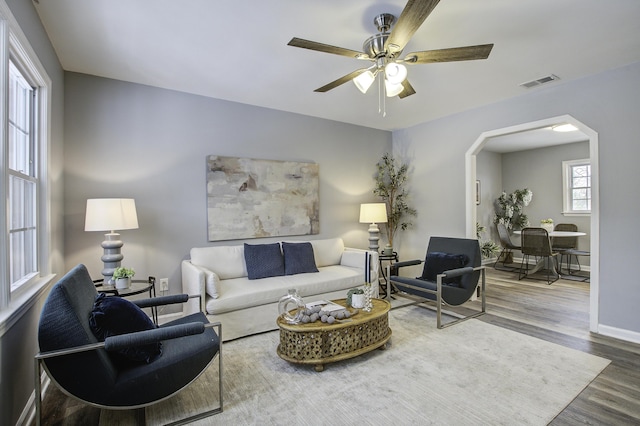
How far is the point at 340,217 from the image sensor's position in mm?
4957

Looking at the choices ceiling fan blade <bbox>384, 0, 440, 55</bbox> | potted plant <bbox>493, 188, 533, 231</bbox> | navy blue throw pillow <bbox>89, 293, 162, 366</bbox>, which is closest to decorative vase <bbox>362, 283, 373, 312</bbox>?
navy blue throw pillow <bbox>89, 293, 162, 366</bbox>

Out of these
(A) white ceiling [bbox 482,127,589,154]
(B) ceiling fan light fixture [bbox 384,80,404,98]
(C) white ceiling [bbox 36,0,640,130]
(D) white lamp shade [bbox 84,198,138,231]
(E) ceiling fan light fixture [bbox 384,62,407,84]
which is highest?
(A) white ceiling [bbox 482,127,589,154]

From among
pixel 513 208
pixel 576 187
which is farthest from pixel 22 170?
pixel 576 187

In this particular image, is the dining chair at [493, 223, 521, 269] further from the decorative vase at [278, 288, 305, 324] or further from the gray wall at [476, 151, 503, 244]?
the decorative vase at [278, 288, 305, 324]

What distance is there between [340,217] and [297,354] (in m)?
2.75

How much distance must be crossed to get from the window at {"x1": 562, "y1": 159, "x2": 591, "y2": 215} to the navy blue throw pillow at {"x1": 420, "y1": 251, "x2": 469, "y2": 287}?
4.82 metres

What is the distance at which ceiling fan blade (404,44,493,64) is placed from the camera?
2.06m

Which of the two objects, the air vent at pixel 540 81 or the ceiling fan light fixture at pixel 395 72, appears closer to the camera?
the ceiling fan light fixture at pixel 395 72

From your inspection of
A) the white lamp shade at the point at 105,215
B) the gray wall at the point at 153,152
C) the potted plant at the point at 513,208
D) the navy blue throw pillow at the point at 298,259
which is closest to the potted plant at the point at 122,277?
the white lamp shade at the point at 105,215

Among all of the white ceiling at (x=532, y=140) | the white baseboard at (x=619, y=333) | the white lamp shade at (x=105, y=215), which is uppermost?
the white ceiling at (x=532, y=140)

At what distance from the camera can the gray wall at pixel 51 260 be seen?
1.60 m

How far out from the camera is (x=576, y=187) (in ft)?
Result: 22.2

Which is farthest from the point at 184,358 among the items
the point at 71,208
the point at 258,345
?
the point at 71,208

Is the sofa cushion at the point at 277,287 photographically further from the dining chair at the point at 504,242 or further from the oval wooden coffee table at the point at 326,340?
the dining chair at the point at 504,242
